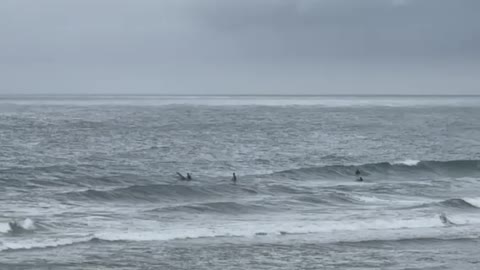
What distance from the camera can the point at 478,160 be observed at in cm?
5319

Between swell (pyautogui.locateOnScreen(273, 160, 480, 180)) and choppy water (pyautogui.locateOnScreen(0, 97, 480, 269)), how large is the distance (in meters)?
0.12

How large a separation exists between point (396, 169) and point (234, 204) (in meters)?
19.6

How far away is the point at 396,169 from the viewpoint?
49.7 meters

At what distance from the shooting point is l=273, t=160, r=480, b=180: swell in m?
45.9

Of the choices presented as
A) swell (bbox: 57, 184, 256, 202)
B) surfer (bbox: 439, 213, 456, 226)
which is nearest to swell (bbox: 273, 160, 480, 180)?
swell (bbox: 57, 184, 256, 202)

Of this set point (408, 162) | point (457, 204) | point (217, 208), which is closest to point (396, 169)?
point (408, 162)

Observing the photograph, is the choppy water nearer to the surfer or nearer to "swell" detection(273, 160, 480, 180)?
"swell" detection(273, 160, 480, 180)

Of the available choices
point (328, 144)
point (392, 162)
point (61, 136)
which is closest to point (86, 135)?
point (61, 136)

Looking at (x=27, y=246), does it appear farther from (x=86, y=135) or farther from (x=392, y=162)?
(x=86, y=135)

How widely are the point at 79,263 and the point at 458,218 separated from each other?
16071 mm

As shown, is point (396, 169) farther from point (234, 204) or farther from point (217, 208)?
point (217, 208)

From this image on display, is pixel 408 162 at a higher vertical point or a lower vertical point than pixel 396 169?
higher

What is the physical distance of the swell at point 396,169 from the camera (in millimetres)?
45875

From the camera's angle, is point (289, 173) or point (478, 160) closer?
point (289, 173)
